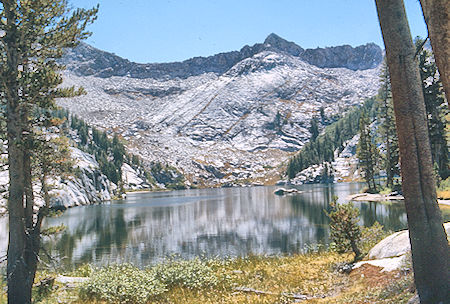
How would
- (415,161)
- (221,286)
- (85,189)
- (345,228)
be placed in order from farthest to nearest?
(85,189)
(345,228)
(221,286)
(415,161)

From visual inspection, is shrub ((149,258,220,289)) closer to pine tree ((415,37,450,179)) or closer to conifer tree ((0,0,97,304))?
conifer tree ((0,0,97,304))

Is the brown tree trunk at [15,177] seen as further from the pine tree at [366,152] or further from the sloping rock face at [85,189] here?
the sloping rock face at [85,189]

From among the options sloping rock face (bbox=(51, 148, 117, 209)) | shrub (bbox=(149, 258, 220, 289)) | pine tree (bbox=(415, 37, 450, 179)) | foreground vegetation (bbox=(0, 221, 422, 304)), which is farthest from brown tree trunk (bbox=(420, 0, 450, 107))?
sloping rock face (bbox=(51, 148, 117, 209))

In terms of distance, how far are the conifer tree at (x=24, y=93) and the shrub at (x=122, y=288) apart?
254cm

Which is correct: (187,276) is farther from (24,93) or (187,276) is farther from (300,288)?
(24,93)

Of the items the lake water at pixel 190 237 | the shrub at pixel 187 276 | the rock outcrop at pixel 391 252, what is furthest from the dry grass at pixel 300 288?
the lake water at pixel 190 237

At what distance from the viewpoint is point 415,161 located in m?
8.89

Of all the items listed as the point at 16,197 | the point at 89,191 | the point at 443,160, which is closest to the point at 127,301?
the point at 16,197

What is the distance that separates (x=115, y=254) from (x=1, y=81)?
24411 mm

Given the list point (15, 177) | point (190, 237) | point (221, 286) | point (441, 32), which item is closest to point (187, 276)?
point (221, 286)

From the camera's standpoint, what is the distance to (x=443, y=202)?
43688mm

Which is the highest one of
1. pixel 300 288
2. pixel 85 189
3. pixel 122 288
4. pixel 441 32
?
pixel 441 32

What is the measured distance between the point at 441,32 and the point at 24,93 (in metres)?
13.7

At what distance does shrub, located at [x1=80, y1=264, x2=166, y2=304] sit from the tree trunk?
10012 millimetres
